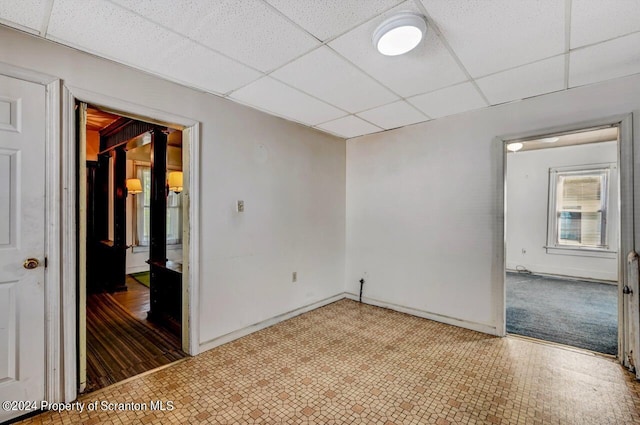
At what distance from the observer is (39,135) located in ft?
6.40

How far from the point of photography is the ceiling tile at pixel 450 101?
2781 millimetres

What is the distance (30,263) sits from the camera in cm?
192

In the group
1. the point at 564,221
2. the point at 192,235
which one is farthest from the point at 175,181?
the point at 564,221

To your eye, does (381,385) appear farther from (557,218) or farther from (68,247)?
(557,218)

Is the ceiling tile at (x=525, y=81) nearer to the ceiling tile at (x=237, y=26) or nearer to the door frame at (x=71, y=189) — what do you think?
the ceiling tile at (x=237, y=26)

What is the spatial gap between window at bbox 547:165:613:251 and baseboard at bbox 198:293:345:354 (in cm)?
515

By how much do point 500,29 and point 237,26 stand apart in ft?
5.41

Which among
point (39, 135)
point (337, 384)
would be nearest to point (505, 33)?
point (337, 384)

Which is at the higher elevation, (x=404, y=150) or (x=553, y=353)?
(x=404, y=150)

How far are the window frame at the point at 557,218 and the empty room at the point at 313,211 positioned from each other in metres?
1.26

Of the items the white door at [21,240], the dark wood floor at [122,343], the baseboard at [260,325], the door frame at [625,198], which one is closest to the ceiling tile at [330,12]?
the white door at [21,240]

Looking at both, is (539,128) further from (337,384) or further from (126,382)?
(126,382)

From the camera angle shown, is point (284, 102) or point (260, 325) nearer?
point (284, 102)

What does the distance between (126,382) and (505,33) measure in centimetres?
372
